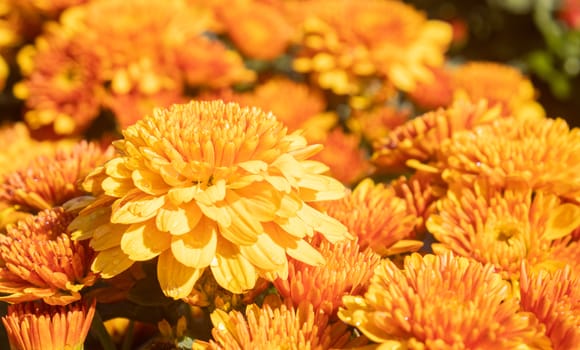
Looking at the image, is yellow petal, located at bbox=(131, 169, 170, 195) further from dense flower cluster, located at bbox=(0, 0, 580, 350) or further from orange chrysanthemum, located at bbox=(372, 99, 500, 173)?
orange chrysanthemum, located at bbox=(372, 99, 500, 173)

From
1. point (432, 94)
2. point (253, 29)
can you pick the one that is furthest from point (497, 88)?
point (253, 29)

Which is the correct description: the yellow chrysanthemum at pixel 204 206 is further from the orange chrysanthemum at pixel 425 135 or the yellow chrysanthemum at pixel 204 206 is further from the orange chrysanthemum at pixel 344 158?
the orange chrysanthemum at pixel 344 158

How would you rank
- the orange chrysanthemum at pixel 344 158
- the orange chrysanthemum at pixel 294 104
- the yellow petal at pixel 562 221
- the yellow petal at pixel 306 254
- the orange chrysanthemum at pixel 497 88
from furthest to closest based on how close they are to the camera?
the orange chrysanthemum at pixel 497 88 < the orange chrysanthemum at pixel 294 104 < the orange chrysanthemum at pixel 344 158 < the yellow petal at pixel 562 221 < the yellow petal at pixel 306 254

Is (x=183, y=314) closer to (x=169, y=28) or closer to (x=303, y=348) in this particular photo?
(x=303, y=348)

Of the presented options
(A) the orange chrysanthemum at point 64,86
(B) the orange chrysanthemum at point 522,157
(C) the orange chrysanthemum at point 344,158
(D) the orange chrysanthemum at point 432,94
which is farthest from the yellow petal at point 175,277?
(D) the orange chrysanthemum at point 432,94

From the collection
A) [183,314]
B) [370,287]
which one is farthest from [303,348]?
[183,314]

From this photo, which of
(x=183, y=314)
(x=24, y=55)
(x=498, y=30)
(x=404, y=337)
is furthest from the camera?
(x=498, y=30)
